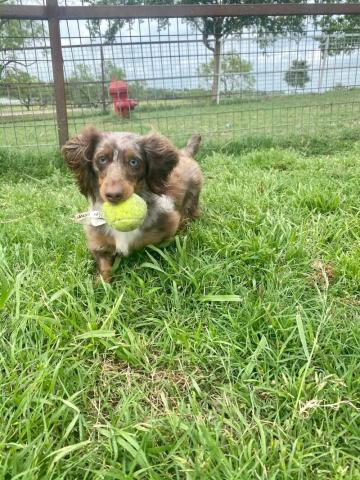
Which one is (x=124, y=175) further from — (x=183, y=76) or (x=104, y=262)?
(x=183, y=76)

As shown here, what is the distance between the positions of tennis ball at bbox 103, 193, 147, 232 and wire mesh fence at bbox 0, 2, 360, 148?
9.18ft

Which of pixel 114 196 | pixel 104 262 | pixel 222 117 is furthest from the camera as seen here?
pixel 222 117

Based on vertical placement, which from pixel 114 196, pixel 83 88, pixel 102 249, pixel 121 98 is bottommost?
pixel 102 249

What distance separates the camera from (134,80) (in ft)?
15.7

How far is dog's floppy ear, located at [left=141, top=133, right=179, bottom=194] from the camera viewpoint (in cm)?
217

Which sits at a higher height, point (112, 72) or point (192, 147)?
point (112, 72)

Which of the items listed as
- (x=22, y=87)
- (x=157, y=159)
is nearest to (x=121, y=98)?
(x=22, y=87)

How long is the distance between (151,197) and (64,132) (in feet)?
7.85

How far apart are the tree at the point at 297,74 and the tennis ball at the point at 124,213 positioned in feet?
14.5

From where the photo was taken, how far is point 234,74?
19.1 ft

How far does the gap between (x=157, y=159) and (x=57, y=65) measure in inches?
97.9

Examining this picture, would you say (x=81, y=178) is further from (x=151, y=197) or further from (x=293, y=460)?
(x=293, y=460)

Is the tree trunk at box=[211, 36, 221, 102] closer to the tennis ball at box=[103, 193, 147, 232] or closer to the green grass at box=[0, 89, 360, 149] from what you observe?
the green grass at box=[0, 89, 360, 149]

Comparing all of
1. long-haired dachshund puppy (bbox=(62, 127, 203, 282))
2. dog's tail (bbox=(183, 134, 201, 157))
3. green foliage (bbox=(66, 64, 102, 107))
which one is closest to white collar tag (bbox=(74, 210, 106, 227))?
long-haired dachshund puppy (bbox=(62, 127, 203, 282))
